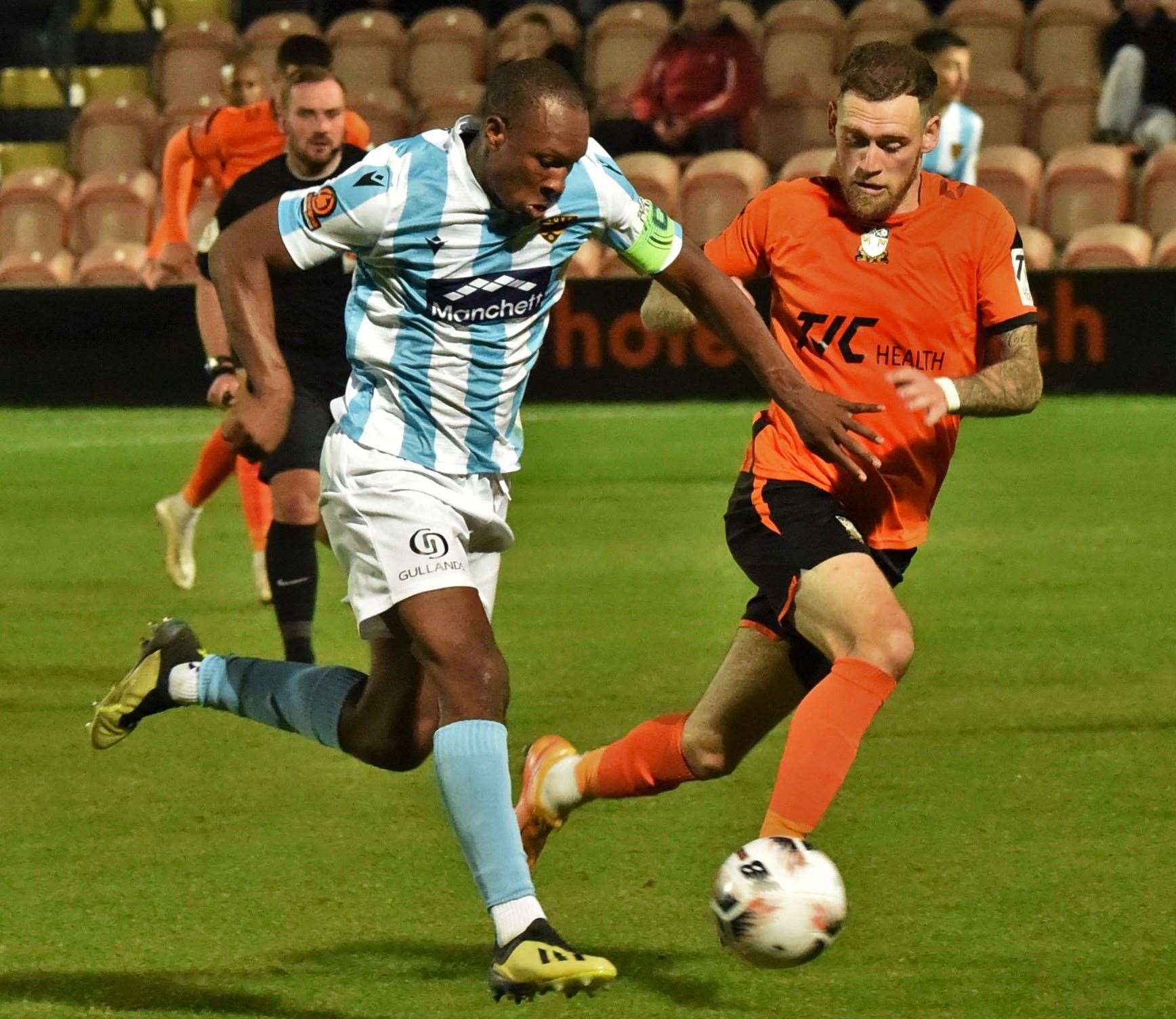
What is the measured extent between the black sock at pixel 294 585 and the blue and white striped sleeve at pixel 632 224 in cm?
295

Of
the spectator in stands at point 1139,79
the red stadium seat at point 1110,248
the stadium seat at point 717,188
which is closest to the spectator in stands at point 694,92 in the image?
the stadium seat at point 717,188

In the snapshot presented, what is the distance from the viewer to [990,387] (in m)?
4.66

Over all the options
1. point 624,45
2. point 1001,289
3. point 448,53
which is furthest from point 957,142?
point 1001,289

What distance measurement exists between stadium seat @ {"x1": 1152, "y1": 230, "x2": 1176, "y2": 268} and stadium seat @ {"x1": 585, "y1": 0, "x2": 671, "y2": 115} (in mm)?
4324

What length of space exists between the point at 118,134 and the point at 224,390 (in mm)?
11826

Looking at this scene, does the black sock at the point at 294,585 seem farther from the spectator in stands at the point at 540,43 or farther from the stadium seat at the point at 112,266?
the stadium seat at the point at 112,266

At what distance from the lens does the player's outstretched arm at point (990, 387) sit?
4.50 metres

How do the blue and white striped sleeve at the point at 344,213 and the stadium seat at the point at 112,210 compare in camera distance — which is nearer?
the blue and white striped sleeve at the point at 344,213

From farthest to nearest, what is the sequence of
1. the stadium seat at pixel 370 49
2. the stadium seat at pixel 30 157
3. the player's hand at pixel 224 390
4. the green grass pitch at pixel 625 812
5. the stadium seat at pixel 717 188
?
the stadium seat at pixel 30 157
the stadium seat at pixel 370 49
the stadium seat at pixel 717 188
the player's hand at pixel 224 390
the green grass pitch at pixel 625 812

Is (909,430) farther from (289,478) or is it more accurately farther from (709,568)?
(709,568)

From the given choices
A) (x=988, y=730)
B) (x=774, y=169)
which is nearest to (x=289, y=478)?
(x=988, y=730)

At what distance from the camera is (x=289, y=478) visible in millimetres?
7422

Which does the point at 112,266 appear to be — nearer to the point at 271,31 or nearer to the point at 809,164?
the point at 271,31

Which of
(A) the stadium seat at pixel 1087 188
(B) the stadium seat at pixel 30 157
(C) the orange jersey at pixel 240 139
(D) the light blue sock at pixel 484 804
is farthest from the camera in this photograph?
(B) the stadium seat at pixel 30 157
